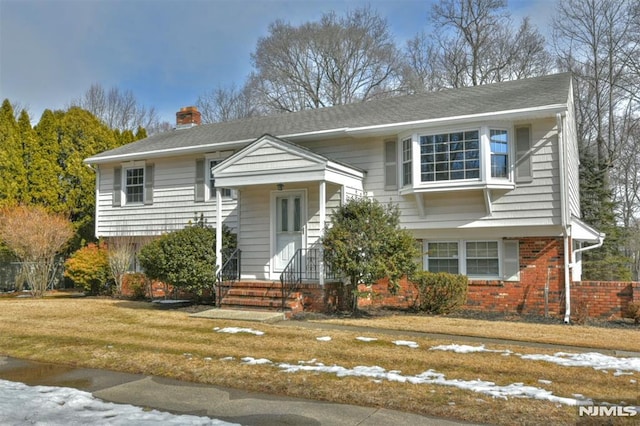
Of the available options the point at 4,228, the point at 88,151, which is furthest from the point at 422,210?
the point at 88,151

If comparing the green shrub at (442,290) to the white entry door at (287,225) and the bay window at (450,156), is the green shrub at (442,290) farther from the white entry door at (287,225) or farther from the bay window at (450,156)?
the white entry door at (287,225)

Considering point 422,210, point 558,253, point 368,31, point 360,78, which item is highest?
point 368,31

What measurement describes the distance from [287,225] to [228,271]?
6.58 feet

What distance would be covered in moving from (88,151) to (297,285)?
14211 mm

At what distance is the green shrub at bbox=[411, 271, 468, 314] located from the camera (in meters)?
11.5

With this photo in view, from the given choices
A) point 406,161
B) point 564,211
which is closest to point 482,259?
point 564,211

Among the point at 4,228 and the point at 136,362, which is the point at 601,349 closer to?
the point at 136,362

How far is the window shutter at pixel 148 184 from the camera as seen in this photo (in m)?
16.7

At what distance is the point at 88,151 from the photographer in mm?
21406

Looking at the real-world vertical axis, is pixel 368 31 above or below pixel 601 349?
above

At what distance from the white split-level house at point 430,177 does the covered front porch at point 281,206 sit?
0.03 metres

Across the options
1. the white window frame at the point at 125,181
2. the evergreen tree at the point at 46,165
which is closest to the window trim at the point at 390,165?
the white window frame at the point at 125,181

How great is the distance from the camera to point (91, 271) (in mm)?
15734

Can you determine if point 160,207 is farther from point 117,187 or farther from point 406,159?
point 406,159
